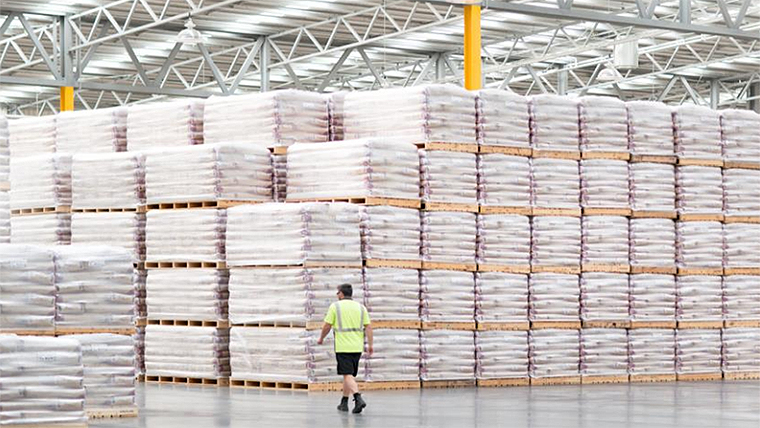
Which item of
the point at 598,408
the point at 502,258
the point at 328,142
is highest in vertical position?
the point at 328,142

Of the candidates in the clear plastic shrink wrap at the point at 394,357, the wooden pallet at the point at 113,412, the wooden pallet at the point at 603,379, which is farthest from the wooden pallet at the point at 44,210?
the wooden pallet at the point at 603,379

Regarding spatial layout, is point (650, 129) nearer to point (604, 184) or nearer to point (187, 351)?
point (604, 184)

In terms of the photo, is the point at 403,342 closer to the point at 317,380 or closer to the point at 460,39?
the point at 317,380

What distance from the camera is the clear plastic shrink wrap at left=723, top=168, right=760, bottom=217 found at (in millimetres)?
17188

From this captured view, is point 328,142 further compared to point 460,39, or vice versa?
point 460,39

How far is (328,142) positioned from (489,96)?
1.82 m

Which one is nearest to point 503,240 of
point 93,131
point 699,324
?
point 699,324

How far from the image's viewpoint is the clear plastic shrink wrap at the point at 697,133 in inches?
665

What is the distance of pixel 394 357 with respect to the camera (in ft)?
49.3

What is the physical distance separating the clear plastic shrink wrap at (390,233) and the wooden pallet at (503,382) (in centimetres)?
155

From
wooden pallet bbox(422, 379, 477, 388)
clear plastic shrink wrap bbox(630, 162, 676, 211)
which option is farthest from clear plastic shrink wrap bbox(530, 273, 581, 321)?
clear plastic shrink wrap bbox(630, 162, 676, 211)

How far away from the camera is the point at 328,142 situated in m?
15.4

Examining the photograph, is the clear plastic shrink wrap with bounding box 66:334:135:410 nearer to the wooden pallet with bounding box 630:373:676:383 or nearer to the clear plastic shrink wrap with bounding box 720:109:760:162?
the wooden pallet with bounding box 630:373:676:383

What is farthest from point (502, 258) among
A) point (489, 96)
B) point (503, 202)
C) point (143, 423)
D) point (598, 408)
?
point (143, 423)
